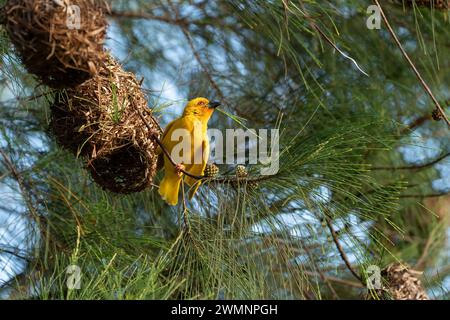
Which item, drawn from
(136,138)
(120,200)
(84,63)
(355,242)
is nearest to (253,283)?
(355,242)

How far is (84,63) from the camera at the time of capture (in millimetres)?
2088

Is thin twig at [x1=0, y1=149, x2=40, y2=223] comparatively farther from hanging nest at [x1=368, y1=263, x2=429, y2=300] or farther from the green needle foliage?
hanging nest at [x1=368, y1=263, x2=429, y2=300]

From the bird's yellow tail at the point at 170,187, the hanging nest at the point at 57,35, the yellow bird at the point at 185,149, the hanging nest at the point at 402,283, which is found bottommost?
the hanging nest at the point at 402,283

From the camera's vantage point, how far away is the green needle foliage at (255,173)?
2.54 meters

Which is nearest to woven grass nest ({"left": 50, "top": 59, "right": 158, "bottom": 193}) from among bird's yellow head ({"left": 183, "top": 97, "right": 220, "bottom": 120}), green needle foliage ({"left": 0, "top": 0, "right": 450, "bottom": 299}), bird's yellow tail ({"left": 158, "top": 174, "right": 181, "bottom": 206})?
green needle foliage ({"left": 0, "top": 0, "right": 450, "bottom": 299})

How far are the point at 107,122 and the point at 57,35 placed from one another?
558 mm

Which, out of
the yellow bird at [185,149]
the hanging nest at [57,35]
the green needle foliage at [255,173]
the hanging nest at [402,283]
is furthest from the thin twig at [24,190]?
the hanging nest at [402,283]

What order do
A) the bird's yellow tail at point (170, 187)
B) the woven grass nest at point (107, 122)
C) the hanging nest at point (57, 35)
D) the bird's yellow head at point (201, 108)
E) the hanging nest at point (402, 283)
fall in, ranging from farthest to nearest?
the bird's yellow head at point (201, 108), the bird's yellow tail at point (170, 187), the hanging nest at point (402, 283), the woven grass nest at point (107, 122), the hanging nest at point (57, 35)

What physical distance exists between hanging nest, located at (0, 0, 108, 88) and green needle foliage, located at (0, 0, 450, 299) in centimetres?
41

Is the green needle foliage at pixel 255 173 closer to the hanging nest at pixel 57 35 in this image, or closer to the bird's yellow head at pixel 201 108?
the bird's yellow head at pixel 201 108

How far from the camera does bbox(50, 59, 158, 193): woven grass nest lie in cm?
253

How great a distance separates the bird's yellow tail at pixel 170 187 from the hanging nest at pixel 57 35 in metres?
1.22

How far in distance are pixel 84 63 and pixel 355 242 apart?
1.15 metres

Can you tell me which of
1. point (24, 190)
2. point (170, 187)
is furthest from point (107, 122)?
point (24, 190)
